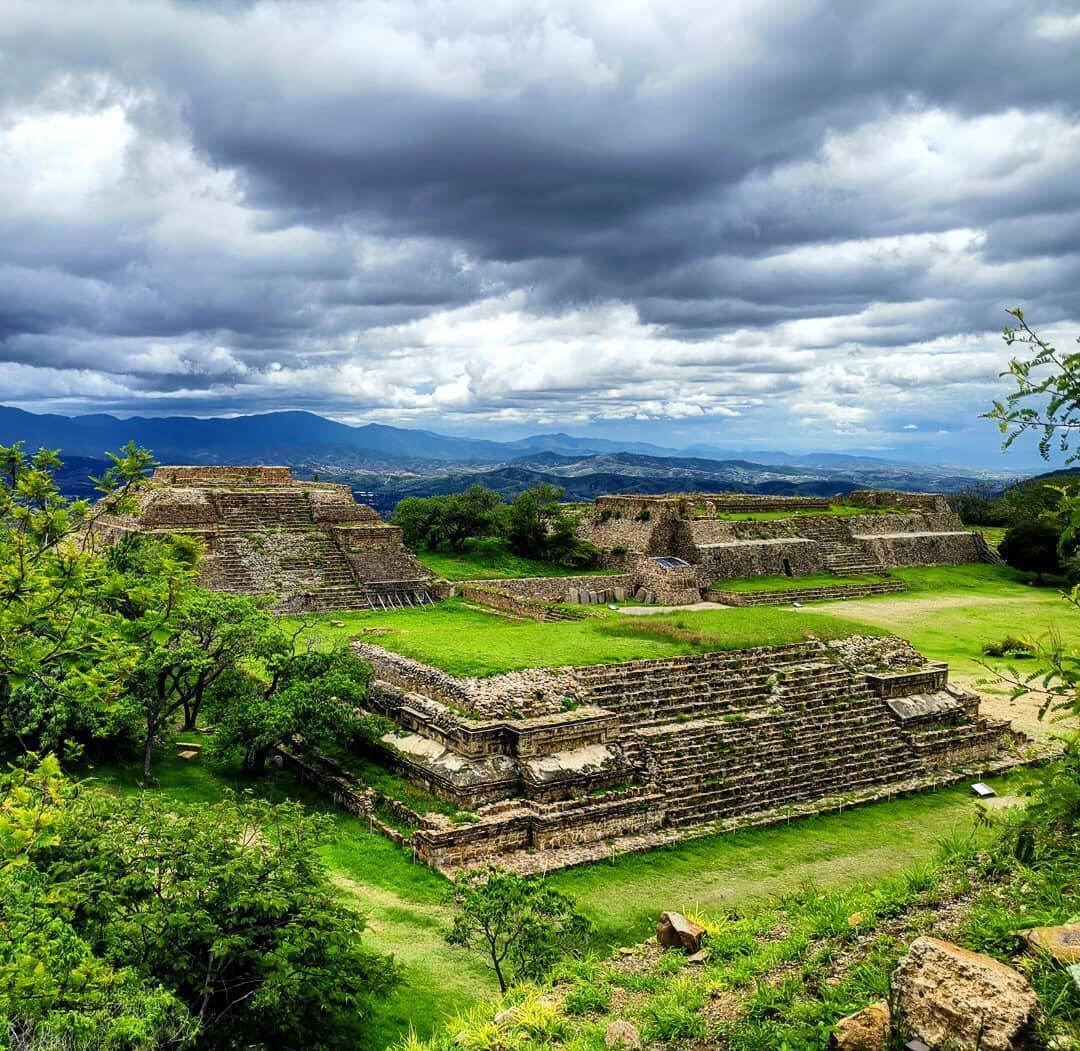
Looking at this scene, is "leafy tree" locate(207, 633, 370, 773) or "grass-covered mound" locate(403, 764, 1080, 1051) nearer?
"grass-covered mound" locate(403, 764, 1080, 1051)

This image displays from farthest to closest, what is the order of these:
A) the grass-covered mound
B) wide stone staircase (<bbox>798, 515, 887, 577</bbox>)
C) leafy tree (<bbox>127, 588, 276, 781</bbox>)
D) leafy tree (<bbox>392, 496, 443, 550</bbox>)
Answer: wide stone staircase (<bbox>798, 515, 887, 577</bbox>)
leafy tree (<bbox>392, 496, 443, 550</bbox>)
leafy tree (<bbox>127, 588, 276, 781</bbox>)
the grass-covered mound

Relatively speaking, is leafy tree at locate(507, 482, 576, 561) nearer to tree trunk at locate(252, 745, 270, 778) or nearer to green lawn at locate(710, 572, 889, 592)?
green lawn at locate(710, 572, 889, 592)

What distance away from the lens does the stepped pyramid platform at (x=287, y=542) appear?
84.8 feet

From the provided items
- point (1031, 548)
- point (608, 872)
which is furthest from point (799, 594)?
point (608, 872)

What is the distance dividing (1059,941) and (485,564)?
28440 millimetres

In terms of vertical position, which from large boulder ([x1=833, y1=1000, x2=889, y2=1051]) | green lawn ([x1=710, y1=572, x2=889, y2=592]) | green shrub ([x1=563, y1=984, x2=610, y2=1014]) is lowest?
green lawn ([x1=710, y1=572, x2=889, y2=592])

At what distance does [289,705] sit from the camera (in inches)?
533

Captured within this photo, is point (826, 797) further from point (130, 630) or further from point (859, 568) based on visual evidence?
point (859, 568)

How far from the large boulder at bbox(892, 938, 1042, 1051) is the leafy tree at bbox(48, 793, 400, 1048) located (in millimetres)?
4976

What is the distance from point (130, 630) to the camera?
45.1 feet

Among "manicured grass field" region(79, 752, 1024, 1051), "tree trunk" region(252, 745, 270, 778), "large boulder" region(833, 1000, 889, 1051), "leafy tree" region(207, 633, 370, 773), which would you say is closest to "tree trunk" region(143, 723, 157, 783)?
"manicured grass field" region(79, 752, 1024, 1051)

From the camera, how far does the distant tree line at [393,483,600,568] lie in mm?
34125

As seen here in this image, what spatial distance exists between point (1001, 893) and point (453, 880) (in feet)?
22.6

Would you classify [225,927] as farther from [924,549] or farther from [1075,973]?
[924,549]
